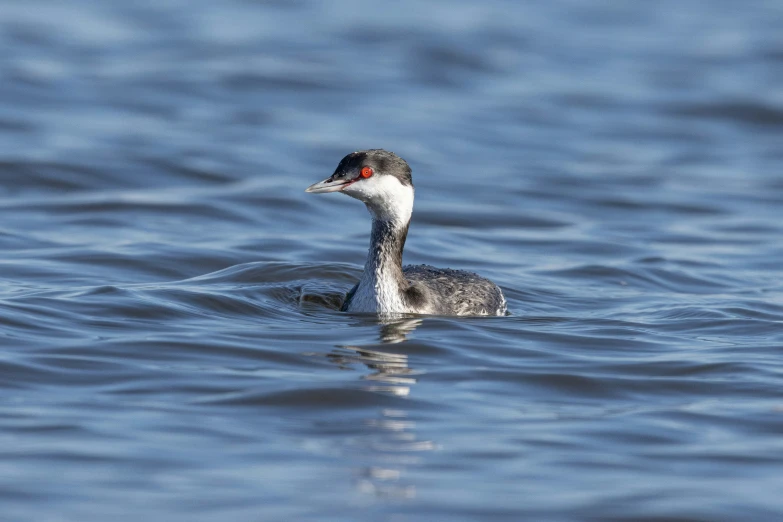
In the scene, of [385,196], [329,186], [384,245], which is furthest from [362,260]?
[329,186]

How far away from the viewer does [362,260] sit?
1356 centimetres

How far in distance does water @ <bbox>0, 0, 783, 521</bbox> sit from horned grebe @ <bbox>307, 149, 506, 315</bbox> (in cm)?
30

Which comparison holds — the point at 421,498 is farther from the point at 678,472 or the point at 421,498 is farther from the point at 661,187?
the point at 661,187

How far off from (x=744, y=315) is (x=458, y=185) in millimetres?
7388

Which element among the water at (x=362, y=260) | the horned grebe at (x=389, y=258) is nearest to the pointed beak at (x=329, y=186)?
the horned grebe at (x=389, y=258)

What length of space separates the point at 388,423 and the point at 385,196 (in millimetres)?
3148

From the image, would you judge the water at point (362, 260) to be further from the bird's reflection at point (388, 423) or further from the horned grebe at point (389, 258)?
the horned grebe at point (389, 258)

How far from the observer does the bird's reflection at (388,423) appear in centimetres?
657

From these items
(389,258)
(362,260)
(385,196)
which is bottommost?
(362,260)

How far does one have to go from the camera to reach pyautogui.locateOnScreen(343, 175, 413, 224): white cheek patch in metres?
10.2

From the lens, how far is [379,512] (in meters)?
6.18

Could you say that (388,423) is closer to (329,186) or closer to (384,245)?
(329,186)

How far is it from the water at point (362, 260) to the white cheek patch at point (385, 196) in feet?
3.07

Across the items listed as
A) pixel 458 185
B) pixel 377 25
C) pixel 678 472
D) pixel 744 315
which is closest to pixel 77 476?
pixel 678 472
